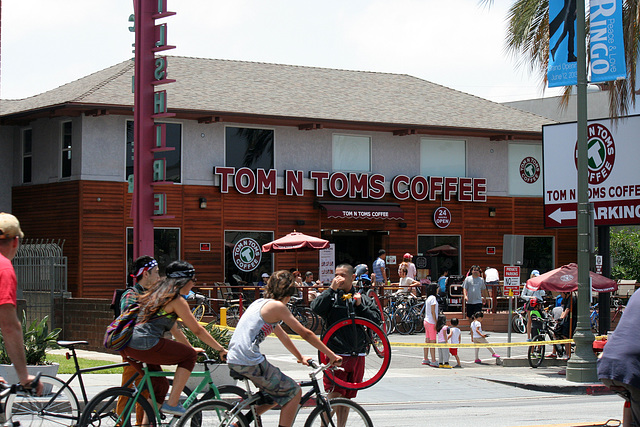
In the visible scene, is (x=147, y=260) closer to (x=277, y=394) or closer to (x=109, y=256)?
(x=277, y=394)

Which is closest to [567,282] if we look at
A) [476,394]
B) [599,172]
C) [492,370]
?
[492,370]

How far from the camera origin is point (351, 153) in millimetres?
31719

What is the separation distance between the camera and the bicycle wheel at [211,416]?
746cm

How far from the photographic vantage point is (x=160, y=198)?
1792 cm

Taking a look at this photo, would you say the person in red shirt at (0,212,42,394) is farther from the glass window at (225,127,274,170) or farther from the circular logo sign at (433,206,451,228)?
the circular logo sign at (433,206,451,228)

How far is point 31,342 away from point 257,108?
1788 centimetres

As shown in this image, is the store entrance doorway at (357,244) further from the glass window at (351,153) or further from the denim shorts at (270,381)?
the denim shorts at (270,381)

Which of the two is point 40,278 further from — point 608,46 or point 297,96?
point 297,96

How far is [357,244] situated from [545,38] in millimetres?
12793

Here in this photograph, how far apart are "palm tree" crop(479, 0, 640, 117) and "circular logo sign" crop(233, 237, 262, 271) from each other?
11.6 m

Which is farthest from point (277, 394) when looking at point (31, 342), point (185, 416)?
point (31, 342)

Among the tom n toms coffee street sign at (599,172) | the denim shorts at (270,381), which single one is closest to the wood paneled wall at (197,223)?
the tom n toms coffee street sign at (599,172)

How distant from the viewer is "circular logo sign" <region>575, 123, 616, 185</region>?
20.0m

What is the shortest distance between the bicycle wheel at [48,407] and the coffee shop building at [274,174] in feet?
60.5
